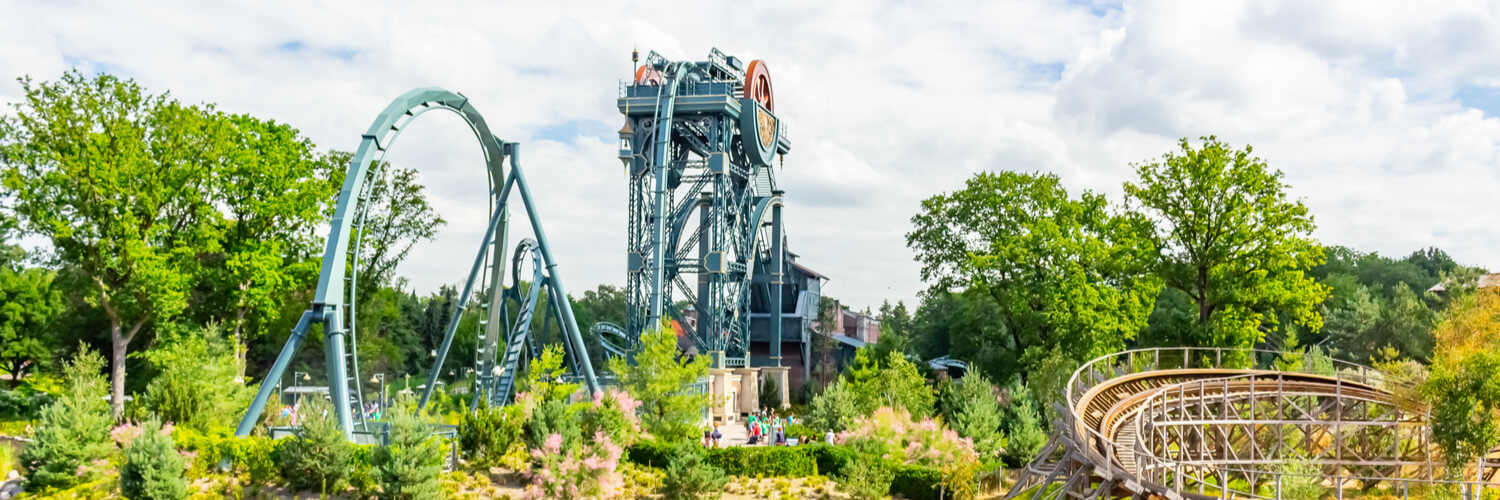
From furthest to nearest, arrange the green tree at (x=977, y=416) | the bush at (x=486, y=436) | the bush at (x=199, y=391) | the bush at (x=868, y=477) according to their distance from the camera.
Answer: the green tree at (x=977, y=416) → the bush at (x=199, y=391) → the bush at (x=486, y=436) → the bush at (x=868, y=477)

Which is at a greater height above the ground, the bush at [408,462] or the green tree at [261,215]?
the green tree at [261,215]

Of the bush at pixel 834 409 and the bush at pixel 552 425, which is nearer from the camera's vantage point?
the bush at pixel 552 425

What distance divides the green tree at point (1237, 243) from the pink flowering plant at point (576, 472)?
1967 cm

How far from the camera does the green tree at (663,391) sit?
112 ft

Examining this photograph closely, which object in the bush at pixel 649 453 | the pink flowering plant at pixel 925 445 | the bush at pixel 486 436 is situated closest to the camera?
the pink flowering plant at pixel 925 445

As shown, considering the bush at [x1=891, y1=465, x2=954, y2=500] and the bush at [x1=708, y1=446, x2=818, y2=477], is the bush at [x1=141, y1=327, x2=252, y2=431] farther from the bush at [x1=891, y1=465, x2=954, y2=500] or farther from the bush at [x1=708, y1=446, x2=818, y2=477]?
the bush at [x1=891, y1=465, x2=954, y2=500]

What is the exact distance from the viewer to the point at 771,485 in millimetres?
30531

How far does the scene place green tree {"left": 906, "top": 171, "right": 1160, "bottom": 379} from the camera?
127 ft

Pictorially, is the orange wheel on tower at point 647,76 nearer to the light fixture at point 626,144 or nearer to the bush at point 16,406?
the light fixture at point 626,144

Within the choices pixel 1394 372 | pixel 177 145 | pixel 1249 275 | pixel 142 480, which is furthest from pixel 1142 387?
pixel 177 145

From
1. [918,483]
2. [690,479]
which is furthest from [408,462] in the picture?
[918,483]

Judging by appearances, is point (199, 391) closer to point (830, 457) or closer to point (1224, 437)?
point (830, 457)

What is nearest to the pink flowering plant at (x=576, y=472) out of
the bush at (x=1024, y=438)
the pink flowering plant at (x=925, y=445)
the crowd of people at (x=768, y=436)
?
the pink flowering plant at (x=925, y=445)

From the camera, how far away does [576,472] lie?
2659 cm
